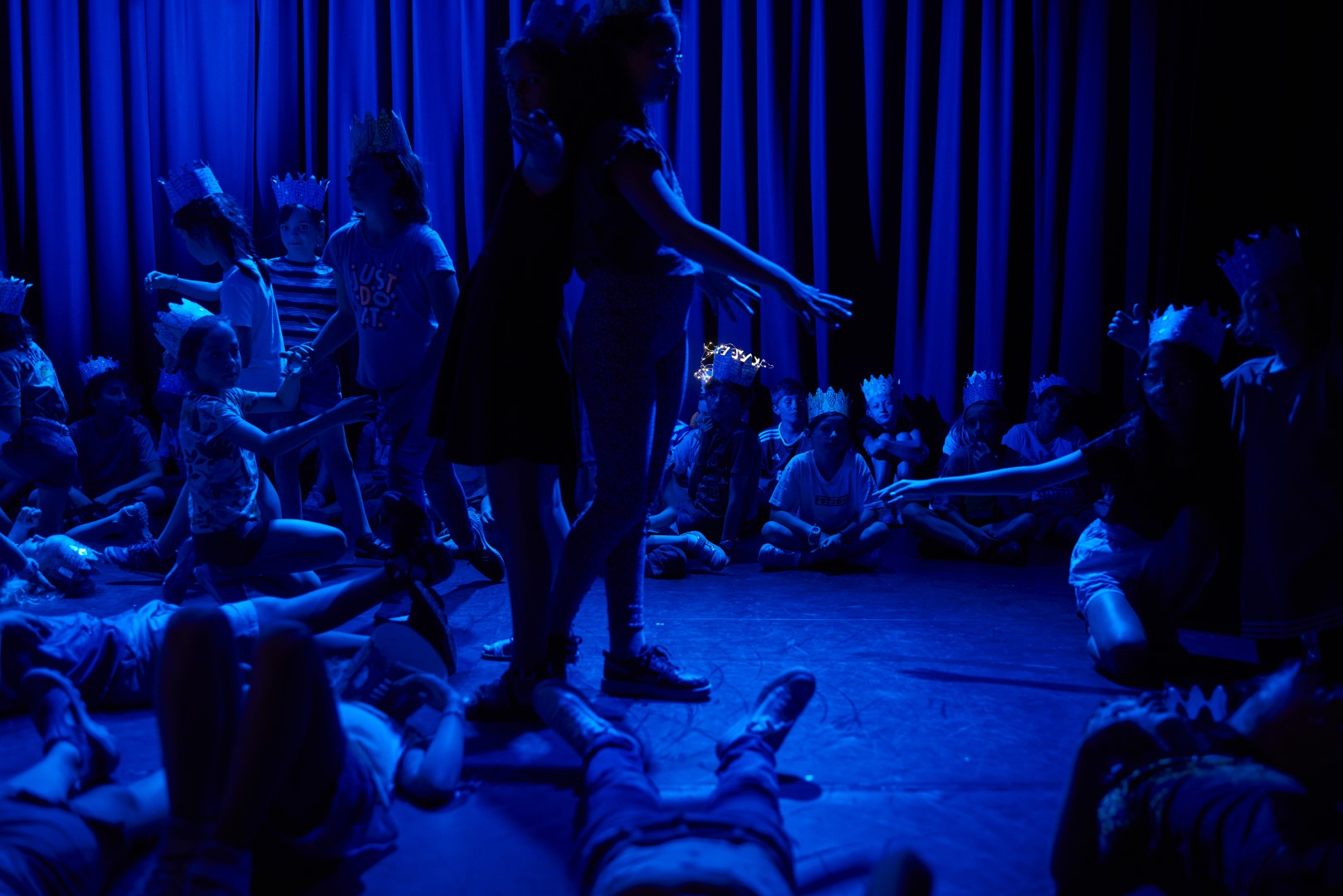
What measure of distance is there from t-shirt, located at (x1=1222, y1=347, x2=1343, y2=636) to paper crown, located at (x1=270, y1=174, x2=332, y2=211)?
4504 mm

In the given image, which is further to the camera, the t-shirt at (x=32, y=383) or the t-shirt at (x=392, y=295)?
the t-shirt at (x=32, y=383)

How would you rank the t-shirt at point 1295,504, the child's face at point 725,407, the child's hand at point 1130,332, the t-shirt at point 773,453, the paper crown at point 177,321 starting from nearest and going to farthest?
the t-shirt at point 1295,504 < the child's hand at point 1130,332 < the paper crown at point 177,321 < the child's face at point 725,407 < the t-shirt at point 773,453

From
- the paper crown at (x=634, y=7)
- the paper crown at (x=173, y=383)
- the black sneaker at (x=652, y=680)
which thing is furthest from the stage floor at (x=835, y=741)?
the paper crown at (x=173, y=383)

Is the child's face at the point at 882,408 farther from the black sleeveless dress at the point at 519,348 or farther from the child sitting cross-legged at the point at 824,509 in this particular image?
the black sleeveless dress at the point at 519,348

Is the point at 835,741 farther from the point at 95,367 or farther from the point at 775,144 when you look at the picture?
the point at 95,367

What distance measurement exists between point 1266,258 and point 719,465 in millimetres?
2404

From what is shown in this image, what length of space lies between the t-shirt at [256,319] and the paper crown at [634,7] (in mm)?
2356

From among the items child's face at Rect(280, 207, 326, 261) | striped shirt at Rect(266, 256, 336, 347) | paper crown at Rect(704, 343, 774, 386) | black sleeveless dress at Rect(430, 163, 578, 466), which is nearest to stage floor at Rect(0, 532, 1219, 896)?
black sleeveless dress at Rect(430, 163, 578, 466)

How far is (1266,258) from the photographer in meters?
2.20

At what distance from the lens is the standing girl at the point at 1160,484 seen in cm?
225

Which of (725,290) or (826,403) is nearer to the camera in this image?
(725,290)

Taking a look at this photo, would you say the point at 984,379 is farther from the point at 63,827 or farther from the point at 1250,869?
the point at 63,827

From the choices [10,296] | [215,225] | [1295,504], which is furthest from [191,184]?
[1295,504]

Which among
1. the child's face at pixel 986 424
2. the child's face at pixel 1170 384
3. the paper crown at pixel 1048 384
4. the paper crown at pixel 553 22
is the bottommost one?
the child's face at pixel 986 424
